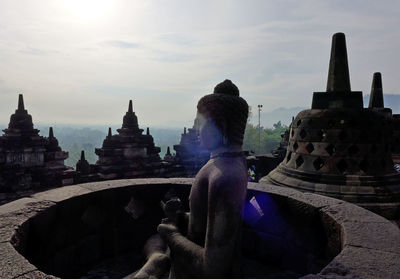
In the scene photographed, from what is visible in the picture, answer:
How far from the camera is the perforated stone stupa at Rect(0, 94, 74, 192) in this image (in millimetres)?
8055

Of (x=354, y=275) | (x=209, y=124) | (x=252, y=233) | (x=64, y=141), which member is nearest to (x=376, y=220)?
(x=354, y=275)

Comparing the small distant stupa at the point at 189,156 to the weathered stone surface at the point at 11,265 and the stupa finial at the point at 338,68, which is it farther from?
the weathered stone surface at the point at 11,265

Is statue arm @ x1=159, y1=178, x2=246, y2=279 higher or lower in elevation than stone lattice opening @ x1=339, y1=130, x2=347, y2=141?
lower

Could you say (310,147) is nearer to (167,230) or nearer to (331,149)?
(331,149)

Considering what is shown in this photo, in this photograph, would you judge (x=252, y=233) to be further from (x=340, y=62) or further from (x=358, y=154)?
(x=340, y=62)

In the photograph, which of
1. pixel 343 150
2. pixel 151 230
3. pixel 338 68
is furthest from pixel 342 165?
pixel 151 230

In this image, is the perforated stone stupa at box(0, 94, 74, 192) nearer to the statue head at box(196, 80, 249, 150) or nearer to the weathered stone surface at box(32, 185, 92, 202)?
the weathered stone surface at box(32, 185, 92, 202)

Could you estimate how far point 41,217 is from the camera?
9.78 feet

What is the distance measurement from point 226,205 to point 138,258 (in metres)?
2.37

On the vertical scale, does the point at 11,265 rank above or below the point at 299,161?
below

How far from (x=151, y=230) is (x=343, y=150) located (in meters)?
4.15

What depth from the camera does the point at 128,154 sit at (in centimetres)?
1088

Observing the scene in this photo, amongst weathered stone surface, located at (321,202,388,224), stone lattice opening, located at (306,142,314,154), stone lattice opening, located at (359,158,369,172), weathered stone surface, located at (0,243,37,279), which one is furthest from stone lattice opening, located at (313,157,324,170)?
weathered stone surface, located at (0,243,37,279)

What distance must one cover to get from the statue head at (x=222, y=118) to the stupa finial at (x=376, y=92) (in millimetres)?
11433
